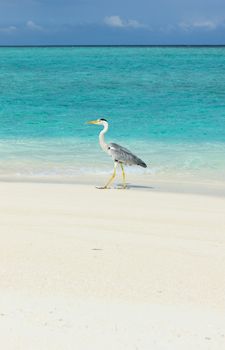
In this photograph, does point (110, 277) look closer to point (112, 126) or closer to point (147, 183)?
point (147, 183)

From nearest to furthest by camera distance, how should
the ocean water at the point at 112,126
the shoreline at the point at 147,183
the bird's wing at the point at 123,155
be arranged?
the shoreline at the point at 147,183, the bird's wing at the point at 123,155, the ocean water at the point at 112,126

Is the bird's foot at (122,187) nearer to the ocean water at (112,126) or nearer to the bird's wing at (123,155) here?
the bird's wing at (123,155)

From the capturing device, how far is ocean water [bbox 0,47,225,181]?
39.8 ft

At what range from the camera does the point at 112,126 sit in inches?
771

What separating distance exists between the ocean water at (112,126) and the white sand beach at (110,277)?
4.11 m

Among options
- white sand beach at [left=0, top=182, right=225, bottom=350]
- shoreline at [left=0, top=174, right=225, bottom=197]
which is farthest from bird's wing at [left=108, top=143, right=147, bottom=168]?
white sand beach at [left=0, top=182, right=225, bottom=350]

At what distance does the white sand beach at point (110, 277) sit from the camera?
363 centimetres

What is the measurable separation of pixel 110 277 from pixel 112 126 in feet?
49.5

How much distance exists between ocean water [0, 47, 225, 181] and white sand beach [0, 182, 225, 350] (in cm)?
411

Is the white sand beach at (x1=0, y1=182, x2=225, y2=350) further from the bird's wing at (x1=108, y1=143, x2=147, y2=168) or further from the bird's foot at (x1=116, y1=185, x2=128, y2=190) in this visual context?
the bird's wing at (x1=108, y1=143, x2=147, y2=168)

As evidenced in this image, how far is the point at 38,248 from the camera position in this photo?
5359 mm

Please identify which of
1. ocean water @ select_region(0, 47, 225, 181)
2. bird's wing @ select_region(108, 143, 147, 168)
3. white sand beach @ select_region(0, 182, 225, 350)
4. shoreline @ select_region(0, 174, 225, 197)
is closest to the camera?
white sand beach @ select_region(0, 182, 225, 350)

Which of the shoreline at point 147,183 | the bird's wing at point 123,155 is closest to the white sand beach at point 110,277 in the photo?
the shoreline at point 147,183

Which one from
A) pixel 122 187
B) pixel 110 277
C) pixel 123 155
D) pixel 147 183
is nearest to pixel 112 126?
pixel 147 183
